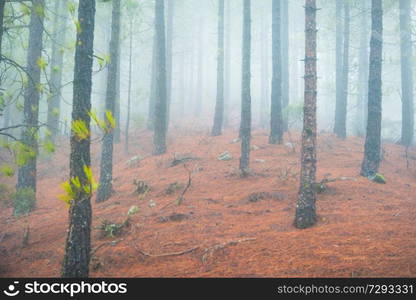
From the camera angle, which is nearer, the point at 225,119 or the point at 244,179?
the point at 244,179

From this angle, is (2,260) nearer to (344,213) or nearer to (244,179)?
(244,179)

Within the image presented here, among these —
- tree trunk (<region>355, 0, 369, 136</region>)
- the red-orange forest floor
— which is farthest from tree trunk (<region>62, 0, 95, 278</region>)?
tree trunk (<region>355, 0, 369, 136</region>)

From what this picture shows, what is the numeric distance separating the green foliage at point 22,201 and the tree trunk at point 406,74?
19392 millimetres

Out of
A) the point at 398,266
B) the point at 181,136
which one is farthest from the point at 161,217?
the point at 181,136

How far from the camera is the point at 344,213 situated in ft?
22.0

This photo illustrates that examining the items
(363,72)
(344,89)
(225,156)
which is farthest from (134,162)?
(363,72)

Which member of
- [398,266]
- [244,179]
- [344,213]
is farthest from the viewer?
[244,179]

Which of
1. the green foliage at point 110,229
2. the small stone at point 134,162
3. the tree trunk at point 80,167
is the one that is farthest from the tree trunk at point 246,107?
the small stone at point 134,162

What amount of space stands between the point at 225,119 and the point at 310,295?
20.6 metres

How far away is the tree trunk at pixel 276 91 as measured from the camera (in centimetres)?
A: 1442

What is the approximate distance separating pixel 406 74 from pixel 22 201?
2161 cm

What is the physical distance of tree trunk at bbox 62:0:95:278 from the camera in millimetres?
4843

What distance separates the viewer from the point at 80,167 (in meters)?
4.85

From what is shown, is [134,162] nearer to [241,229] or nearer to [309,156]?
[241,229]
